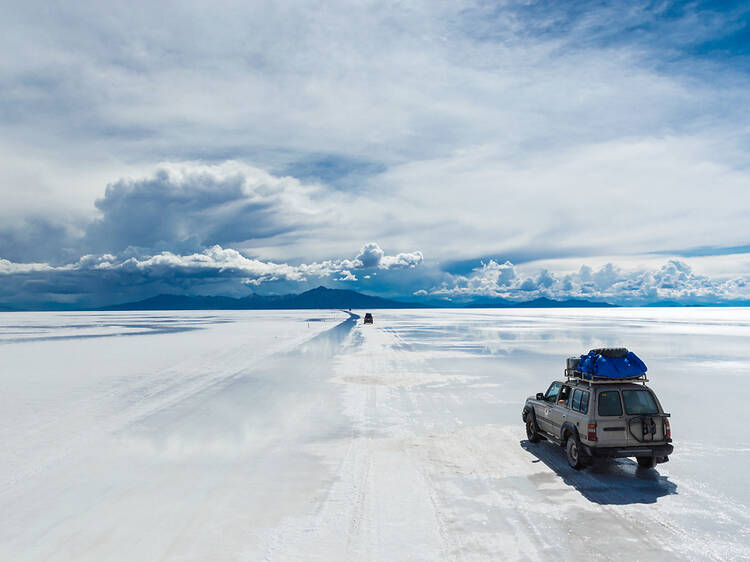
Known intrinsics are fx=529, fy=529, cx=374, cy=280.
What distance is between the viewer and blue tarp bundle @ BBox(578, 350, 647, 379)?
10.9 meters

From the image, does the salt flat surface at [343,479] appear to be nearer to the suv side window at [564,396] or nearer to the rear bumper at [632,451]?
the rear bumper at [632,451]

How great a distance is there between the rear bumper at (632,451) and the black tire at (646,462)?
0.54 m

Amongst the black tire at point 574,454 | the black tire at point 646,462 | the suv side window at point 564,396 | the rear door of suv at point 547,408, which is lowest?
the black tire at point 646,462

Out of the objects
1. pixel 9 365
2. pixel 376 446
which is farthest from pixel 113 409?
pixel 9 365

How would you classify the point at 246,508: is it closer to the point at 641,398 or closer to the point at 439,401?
the point at 641,398

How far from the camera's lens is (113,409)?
17.1 metres

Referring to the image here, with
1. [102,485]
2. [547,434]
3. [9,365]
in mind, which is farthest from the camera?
[9,365]

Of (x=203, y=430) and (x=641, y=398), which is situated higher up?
(x=641, y=398)

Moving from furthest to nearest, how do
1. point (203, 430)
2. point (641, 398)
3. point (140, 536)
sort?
point (203, 430) → point (641, 398) → point (140, 536)

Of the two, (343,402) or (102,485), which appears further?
(343,402)

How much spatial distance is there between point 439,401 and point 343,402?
329 centimetres

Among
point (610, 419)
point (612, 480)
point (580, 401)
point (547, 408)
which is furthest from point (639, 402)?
point (547, 408)

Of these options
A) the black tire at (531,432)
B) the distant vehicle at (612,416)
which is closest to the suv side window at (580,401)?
the distant vehicle at (612,416)

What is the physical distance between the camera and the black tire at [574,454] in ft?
34.8
